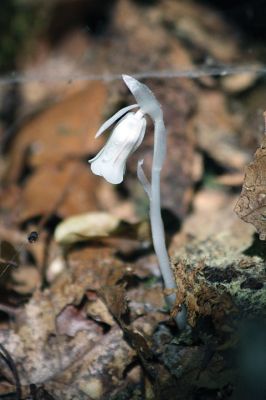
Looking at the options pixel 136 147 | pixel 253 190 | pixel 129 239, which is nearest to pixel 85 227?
pixel 129 239

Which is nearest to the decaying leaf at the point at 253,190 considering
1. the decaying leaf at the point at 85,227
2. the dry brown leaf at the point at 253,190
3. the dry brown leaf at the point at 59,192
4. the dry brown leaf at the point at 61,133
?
the dry brown leaf at the point at 253,190

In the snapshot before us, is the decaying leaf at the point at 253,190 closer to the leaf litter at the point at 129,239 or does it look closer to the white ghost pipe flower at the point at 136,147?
the leaf litter at the point at 129,239

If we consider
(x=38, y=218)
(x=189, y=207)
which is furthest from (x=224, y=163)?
(x=38, y=218)

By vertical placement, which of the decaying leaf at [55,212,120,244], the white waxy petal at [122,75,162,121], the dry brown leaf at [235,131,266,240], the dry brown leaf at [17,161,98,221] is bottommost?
the dry brown leaf at [17,161,98,221]

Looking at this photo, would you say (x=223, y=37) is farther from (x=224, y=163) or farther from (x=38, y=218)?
(x=38, y=218)

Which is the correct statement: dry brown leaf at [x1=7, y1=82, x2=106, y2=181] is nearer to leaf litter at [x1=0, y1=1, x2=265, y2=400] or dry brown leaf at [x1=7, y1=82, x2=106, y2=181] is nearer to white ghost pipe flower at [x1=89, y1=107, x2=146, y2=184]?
leaf litter at [x1=0, y1=1, x2=265, y2=400]

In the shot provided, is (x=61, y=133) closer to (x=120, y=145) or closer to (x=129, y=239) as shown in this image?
(x=129, y=239)

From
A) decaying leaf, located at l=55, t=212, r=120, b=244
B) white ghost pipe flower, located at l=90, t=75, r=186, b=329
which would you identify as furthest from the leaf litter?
white ghost pipe flower, located at l=90, t=75, r=186, b=329

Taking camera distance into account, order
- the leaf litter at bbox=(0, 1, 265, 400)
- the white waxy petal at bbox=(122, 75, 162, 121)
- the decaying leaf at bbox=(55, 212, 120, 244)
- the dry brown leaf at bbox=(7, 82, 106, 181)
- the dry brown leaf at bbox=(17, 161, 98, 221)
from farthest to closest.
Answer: the dry brown leaf at bbox=(7, 82, 106, 181)
the dry brown leaf at bbox=(17, 161, 98, 221)
the decaying leaf at bbox=(55, 212, 120, 244)
the leaf litter at bbox=(0, 1, 265, 400)
the white waxy petal at bbox=(122, 75, 162, 121)
